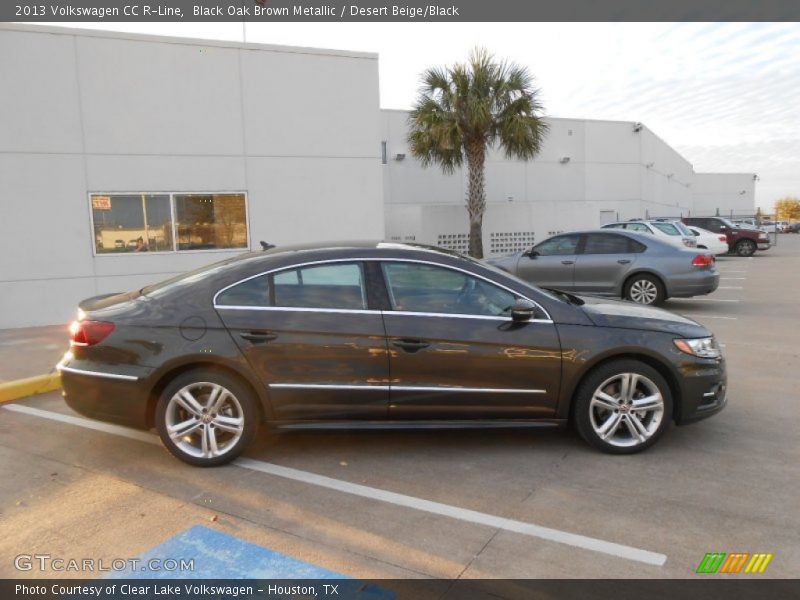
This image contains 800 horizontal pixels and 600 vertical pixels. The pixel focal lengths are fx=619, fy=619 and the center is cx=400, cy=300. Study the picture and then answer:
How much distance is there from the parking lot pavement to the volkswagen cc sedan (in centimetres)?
31

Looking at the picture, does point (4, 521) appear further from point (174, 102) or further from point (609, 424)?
point (174, 102)

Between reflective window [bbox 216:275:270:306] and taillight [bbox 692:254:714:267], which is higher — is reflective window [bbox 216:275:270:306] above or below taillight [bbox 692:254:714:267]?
above

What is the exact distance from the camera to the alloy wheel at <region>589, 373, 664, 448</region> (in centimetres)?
438

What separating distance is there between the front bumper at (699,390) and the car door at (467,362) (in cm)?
92

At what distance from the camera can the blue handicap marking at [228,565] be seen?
2986 mm

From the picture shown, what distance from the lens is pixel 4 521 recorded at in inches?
142

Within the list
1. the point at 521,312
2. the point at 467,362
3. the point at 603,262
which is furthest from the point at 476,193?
the point at 467,362

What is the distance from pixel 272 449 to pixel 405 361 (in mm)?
1299

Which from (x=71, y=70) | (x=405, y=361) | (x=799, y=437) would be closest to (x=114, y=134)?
(x=71, y=70)

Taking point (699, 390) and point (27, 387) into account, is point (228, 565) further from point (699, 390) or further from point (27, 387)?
point (27, 387)

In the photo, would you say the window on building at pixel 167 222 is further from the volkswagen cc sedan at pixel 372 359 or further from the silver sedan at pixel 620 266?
the volkswagen cc sedan at pixel 372 359
